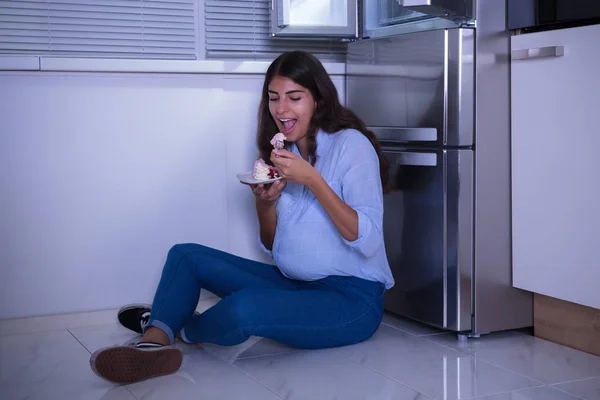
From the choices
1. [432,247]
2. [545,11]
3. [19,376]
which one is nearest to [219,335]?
[19,376]

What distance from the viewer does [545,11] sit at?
79.1 inches

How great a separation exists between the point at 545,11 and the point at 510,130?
0.32m

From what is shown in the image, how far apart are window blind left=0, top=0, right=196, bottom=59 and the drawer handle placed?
3.21 ft

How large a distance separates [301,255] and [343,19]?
85 centimetres

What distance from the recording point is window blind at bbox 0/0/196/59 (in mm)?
2301

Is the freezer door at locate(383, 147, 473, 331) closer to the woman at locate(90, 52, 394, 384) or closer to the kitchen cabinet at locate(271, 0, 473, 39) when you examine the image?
the woman at locate(90, 52, 394, 384)

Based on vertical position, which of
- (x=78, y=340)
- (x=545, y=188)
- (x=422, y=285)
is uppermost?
(x=545, y=188)

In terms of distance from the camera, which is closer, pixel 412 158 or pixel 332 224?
pixel 332 224

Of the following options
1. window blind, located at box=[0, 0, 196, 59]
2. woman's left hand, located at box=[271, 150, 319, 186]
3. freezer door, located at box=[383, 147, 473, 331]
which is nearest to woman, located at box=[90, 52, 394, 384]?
woman's left hand, located at box=[271, 150, 319, 186]

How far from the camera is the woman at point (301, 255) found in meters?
1.96

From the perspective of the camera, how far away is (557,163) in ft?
6.55

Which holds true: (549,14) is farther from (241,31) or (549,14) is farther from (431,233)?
(241,31)

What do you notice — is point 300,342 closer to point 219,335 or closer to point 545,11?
point 219,335

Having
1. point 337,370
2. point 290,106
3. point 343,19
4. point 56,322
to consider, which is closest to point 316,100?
point 290,106
